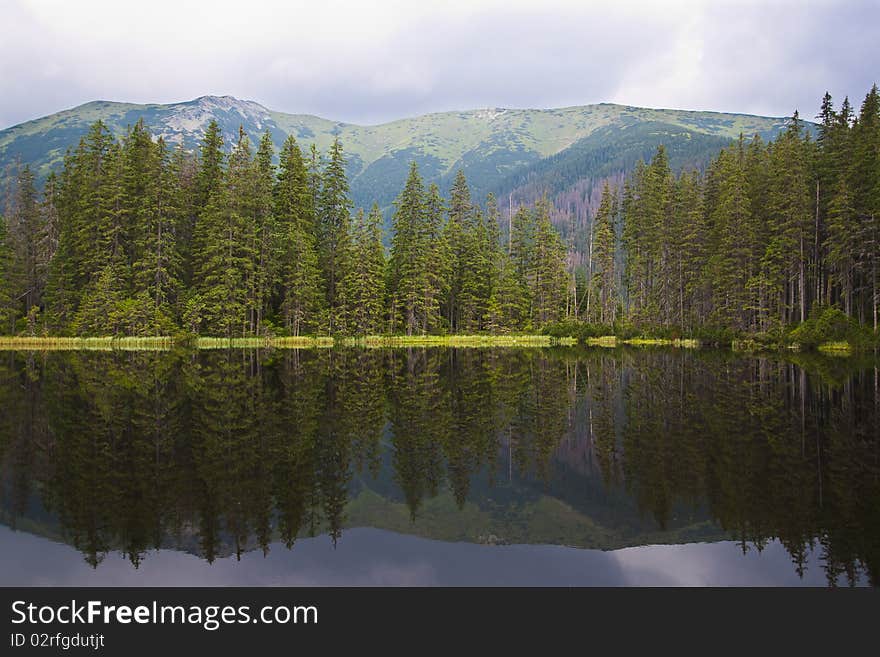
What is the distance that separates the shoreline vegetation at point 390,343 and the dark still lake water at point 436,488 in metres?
28.1

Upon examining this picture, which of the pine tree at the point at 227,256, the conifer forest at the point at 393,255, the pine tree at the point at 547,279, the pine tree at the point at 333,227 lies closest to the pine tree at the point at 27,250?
the conifer forest at the point at 393,255

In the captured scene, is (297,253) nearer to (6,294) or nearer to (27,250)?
(6,294)

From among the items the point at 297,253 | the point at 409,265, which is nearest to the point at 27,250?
the point at 297,253

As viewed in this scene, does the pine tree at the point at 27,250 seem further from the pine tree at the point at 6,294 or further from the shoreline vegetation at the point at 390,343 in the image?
the shoreline vegetation at the point at 390,343

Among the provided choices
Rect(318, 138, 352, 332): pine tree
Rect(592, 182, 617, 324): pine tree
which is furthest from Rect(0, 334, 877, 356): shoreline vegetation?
Rect(592, 182, 617, 324): pine tree

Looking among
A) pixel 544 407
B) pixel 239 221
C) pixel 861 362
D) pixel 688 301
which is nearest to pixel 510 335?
pixel 688 301

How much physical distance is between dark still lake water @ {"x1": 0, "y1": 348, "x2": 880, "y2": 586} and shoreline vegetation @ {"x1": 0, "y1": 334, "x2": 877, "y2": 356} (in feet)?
92.3

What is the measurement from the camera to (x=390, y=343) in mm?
58094

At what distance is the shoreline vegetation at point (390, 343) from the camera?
47.5 meters

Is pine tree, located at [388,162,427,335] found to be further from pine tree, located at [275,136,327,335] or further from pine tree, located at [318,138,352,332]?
pine tree, located at [275,136,327,335]

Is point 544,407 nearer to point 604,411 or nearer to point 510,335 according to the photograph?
point 604,411

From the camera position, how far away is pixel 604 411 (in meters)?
19.3

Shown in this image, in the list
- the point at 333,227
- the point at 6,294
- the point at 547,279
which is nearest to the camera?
the point at 6,294

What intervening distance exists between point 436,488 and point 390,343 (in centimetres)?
4735
